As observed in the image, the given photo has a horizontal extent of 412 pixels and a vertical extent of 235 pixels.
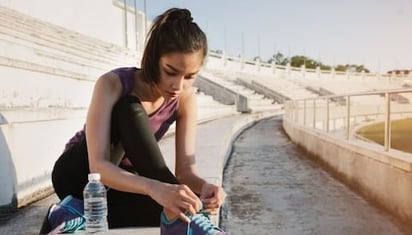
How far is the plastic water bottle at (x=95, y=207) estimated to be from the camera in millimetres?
1586

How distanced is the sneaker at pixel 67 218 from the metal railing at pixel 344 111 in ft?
9.08

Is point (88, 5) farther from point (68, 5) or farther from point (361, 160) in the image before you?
point (361, 160)

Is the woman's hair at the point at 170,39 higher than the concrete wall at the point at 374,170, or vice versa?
the woman's hair at the point at 170,39

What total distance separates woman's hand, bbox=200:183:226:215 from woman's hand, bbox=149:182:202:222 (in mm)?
216

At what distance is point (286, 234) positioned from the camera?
332 cm

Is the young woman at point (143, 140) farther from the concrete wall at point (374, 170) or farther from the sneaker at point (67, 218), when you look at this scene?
the concrete wall at point (374, 170)

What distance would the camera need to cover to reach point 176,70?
5.41 feet

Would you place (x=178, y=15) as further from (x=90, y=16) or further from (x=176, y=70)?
(x=90, y=16)

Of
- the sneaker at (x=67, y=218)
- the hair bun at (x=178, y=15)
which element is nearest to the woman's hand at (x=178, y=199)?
the sneaker at (x=67, y=218)

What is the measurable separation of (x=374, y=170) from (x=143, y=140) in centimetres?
308

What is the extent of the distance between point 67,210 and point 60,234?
9 centimetres

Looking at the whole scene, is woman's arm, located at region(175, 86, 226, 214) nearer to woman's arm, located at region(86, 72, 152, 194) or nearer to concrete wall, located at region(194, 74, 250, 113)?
woman's arm, located at region(86, 72, 152, 194)

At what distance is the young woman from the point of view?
1532mm

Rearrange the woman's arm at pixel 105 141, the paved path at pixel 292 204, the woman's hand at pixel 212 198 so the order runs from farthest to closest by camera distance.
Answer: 1. the paved path at pixel 292 204
2. the woman's hand at pixel 212 198
3. the woman's arm at pixel 105 141
